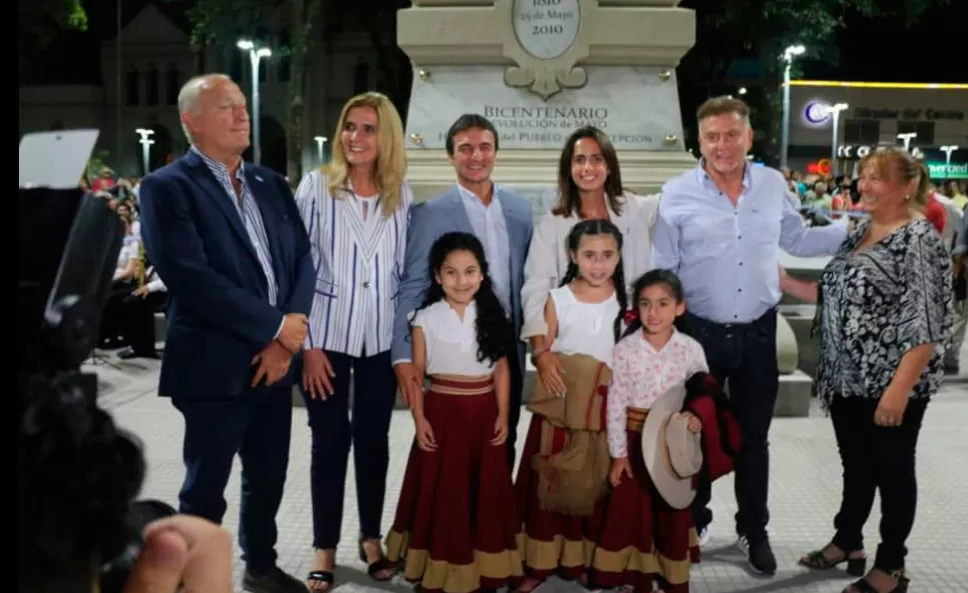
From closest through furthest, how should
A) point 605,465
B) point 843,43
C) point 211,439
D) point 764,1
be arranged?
point 211,439
point 605,465
point 764,1
point 843,43

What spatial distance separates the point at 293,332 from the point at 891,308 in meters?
2.09

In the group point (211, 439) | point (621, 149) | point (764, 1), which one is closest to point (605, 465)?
point (211, 439)

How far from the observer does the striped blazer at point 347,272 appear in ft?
11.2

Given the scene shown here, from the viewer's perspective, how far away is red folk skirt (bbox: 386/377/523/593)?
322 centimetres

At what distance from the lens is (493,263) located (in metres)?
3.52

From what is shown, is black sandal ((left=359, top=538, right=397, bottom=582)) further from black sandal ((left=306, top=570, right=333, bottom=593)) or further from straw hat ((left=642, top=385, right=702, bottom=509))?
straw hat ((left=642, top=385, right=702, bottom=509))

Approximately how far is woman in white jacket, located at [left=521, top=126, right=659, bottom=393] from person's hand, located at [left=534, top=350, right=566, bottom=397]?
0.07 metres

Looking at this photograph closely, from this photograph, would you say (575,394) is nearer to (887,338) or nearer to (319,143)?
(887,338)

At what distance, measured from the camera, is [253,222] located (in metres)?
3.06

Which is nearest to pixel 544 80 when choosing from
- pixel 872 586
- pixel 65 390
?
pixel 872 586

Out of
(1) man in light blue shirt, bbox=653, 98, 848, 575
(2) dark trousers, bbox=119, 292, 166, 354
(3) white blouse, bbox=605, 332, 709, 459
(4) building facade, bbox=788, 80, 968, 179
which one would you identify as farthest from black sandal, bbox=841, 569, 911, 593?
(4) building facade, bbox=788, 80, 968, 179

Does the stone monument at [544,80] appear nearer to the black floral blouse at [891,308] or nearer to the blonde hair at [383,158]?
the blonde hair at [383,158]

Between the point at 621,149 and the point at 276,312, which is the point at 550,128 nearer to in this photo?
the point at 621,149

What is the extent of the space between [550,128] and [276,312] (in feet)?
12.6
